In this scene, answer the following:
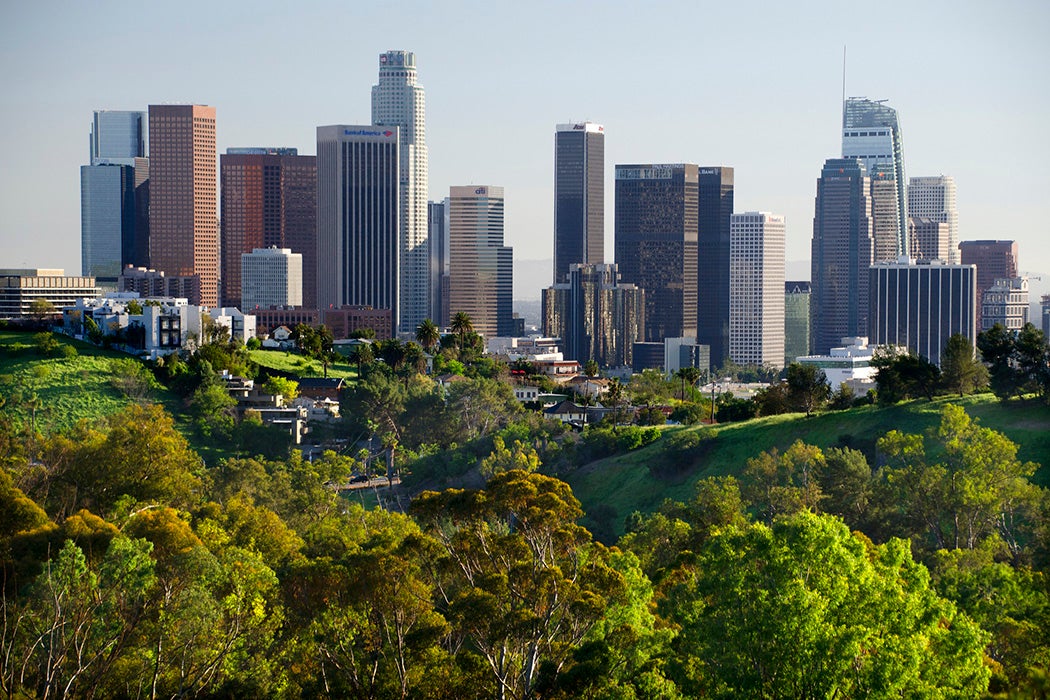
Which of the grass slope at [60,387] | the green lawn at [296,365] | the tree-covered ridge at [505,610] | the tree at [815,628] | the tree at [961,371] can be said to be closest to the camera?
the tree at [815,628]

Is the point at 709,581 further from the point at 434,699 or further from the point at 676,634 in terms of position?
the point at 434,699

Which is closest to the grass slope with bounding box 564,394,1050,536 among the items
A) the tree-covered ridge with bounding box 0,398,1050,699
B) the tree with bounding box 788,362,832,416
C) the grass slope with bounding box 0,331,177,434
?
the tree with bounding box 788,362,832,416

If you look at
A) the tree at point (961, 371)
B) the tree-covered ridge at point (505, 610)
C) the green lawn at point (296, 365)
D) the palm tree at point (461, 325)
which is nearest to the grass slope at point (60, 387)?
the green lawn at point (296, 365)

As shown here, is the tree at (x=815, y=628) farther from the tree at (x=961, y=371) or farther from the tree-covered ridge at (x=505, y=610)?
the tree at (x=961, y=371)

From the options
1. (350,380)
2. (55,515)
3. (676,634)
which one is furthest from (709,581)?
(350,380)

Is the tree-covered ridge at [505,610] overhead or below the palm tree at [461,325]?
below

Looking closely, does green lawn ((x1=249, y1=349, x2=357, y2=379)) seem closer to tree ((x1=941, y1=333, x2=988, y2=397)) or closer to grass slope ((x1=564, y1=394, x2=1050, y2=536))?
grass slope ((x1=564, y1=394, x2=1050, y2=536))

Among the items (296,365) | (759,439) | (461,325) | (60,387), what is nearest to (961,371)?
(759,439)

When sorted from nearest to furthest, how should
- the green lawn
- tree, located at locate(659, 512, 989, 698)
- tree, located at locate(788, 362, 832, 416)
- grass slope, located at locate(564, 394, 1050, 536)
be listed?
tree, located at locate(659, 512, 989, 698) < grass slope, located at locate(564, 394, 1050, 536) < tree, located at locate(788, 362, 832, 416) < the green lawn
